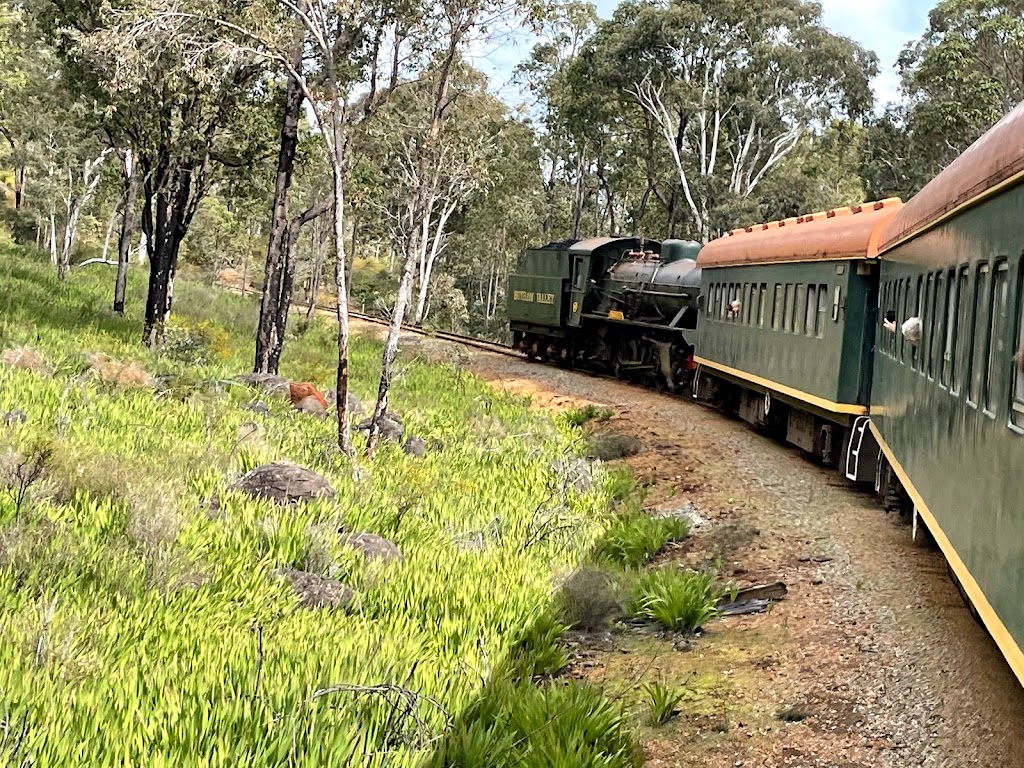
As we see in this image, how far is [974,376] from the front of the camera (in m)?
5.79

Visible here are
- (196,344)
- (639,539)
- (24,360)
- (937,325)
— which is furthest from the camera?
(196,344)

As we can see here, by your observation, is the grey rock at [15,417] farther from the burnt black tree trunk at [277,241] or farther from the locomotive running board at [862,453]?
the locomotive running board at [862,453]

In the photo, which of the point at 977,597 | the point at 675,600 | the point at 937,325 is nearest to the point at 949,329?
the point at 937,325

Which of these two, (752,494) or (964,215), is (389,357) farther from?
(964,215)

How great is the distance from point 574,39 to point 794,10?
12474 millimetres

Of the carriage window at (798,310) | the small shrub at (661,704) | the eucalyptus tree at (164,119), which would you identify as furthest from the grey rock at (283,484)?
the eucalyptus tree at (164,119)

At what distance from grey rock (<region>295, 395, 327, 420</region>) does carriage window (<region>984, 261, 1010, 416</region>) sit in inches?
473

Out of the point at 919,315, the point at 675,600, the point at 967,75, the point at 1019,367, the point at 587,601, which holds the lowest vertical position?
the point at 587,601

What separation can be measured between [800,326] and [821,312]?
846 millimetres

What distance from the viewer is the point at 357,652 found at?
6.02 metres

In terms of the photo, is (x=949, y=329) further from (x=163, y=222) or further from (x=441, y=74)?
(x=163, y=222)

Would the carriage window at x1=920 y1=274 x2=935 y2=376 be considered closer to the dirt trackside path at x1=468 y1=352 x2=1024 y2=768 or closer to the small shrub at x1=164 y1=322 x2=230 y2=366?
the dirt trackside path at x1=468 y1=352 x2=1024 y2=768

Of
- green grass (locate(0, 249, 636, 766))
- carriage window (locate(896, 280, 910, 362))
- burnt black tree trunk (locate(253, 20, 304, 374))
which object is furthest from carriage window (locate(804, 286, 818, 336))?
burnt black tree trunk (locate(253, 20, 304, 374))

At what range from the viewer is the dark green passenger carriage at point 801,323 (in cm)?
1227
